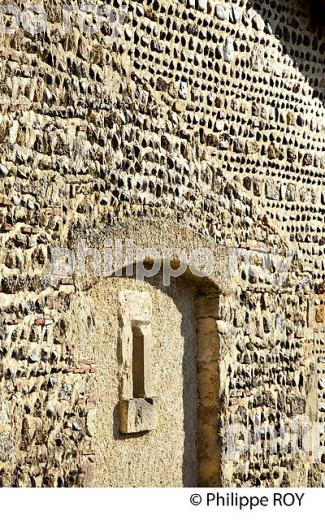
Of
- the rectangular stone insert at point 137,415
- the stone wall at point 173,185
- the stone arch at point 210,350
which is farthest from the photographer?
the stone arch at point 210,350

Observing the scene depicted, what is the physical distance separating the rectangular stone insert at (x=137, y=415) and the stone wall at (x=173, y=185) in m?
Answer: 0.49

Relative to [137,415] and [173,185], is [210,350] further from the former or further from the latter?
[173,185]

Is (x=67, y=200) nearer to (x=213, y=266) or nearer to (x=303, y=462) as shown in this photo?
(x=213, y=266)

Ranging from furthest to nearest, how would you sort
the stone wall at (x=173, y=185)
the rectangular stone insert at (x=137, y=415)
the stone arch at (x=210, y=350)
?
the stone arch at (x=210, y=350) → the rectangular stone insert at (x=137, y=415) → the stone wall at (x=173, y=185)

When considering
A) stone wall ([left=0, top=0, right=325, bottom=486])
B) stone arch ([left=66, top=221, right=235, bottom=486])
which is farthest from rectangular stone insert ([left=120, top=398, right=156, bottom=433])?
stone arch ([left=66, top=221, right=235, bottom=486])

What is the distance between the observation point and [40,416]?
803cm

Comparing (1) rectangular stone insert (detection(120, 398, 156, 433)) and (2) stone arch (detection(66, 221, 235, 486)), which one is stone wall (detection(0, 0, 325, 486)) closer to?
(2) stone arch (detection(66, 221, 235, 486))

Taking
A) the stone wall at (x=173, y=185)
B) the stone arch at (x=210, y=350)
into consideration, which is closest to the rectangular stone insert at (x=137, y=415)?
the stone wall at (x=173, y=185)

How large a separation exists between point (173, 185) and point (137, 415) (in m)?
1.73

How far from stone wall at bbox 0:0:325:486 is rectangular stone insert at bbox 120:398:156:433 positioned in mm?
488

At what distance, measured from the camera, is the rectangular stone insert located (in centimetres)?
893

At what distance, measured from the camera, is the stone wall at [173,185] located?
7984mm

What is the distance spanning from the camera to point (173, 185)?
9359 mm

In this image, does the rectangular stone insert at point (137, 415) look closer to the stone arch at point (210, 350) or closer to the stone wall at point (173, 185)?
the stone wall at point (173, 185)
